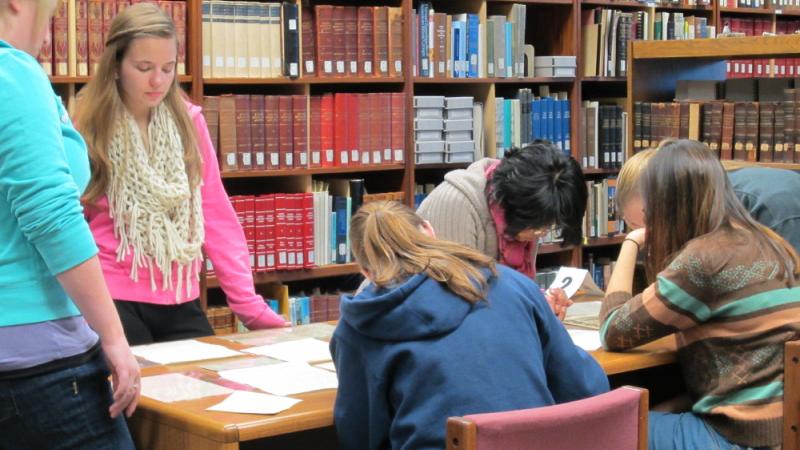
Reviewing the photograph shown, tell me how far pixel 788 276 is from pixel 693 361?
0.96 ft

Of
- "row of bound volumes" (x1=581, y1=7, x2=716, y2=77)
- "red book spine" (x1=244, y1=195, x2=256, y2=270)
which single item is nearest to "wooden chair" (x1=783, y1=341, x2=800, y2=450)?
"red book spine" (x1=244, y1=195, x2=256, y2=270)

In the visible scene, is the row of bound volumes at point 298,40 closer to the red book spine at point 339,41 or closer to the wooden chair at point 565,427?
the red book spine at point 339,41

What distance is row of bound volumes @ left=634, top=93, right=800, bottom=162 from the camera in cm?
436

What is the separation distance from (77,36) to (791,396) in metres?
2.87

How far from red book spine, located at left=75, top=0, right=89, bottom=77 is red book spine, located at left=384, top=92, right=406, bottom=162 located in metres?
1.35

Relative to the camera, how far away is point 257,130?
4734mm

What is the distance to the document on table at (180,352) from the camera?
8.85 feet

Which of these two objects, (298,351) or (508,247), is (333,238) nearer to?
(508,247)

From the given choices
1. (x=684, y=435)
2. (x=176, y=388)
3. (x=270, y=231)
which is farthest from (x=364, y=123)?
(x=176, y=388)

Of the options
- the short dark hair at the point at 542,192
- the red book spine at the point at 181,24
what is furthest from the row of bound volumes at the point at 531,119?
the short dark hair at the point at 542,192

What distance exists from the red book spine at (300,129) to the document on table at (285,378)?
2288 mm

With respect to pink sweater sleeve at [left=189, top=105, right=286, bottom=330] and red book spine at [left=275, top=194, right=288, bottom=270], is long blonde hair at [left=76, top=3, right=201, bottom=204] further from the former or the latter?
red book spine at [left=275, top=194, right=288, bottom=270]

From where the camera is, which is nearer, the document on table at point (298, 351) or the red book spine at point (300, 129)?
the document on table at point (298, 351)

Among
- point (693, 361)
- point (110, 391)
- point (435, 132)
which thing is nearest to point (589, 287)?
point (693, 361)
